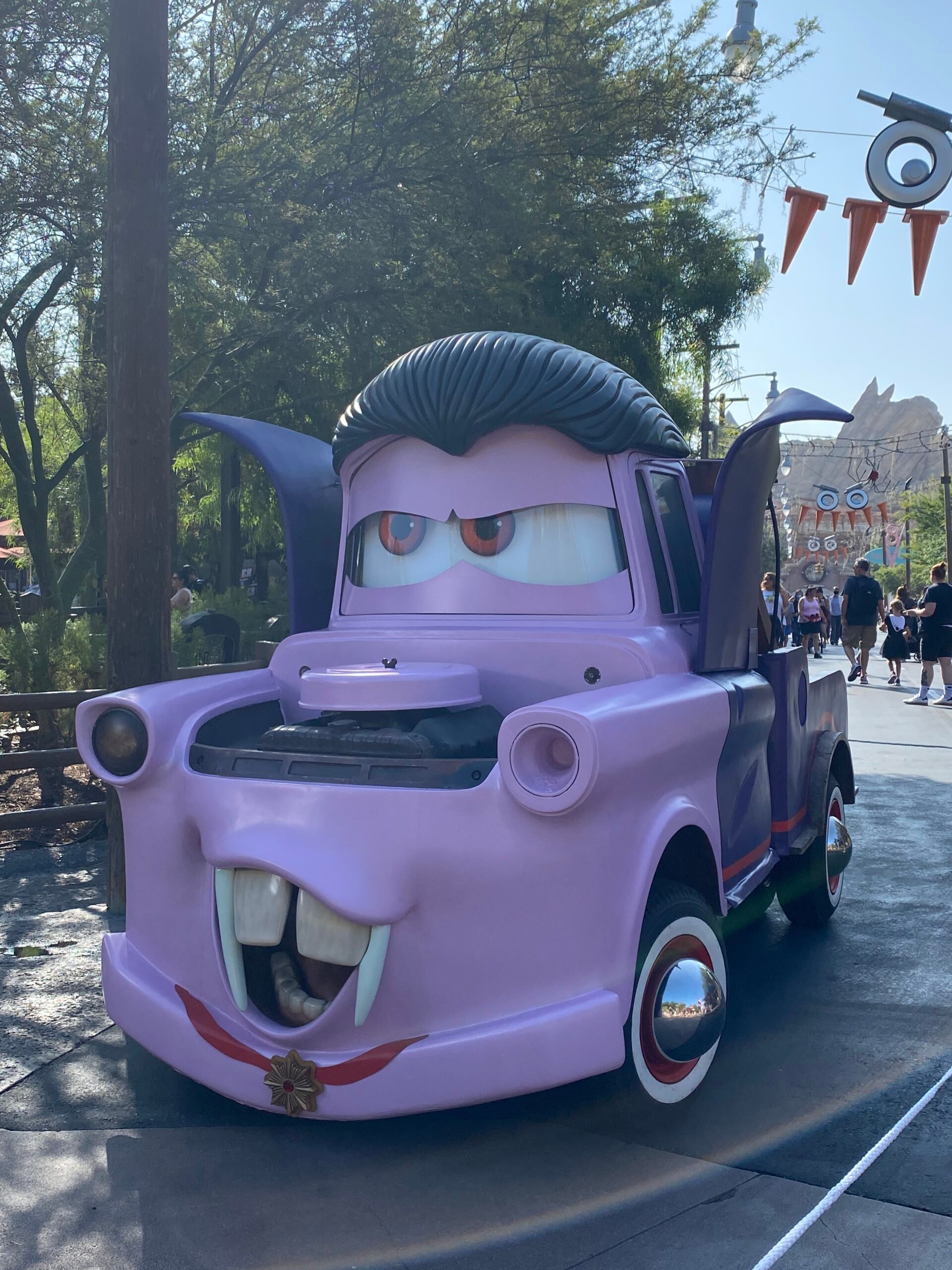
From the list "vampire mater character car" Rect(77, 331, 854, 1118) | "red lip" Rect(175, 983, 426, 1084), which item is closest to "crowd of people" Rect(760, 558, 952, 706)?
"vampire mater character car" Rect(77, 331, 854, 1118)

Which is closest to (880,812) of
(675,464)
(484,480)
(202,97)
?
(675,464)

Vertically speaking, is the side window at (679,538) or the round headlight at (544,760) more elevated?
the side window at (679,538)

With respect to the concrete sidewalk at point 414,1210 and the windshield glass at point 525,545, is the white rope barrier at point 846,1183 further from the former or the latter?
the windshield glass at point 525,545

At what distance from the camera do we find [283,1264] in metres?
2.67

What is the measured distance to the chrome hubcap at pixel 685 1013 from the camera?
3.22m

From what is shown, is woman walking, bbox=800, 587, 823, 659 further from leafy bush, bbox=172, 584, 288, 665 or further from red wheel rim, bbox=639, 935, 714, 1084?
red wheel rim, bbox=639, 935, 714, 1084

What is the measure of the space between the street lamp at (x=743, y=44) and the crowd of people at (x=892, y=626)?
5215 millimetres

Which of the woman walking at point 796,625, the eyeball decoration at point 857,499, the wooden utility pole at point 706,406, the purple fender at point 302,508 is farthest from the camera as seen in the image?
the eyeball decoration at point 857,499

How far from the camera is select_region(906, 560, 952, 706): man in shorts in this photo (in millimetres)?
14750

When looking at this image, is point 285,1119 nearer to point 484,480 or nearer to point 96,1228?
point 96,1228

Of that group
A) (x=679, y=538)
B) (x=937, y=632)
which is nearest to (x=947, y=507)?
(x=937, y=632)

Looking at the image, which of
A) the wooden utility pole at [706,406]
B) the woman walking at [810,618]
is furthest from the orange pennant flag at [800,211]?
the woman walking at [810,618]

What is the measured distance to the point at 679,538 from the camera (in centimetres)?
452

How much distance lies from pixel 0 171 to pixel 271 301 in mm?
2427
